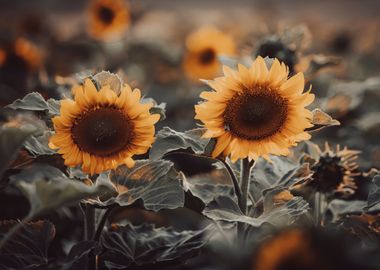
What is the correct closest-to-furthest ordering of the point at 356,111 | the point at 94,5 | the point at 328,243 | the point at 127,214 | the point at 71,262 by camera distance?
the point at 328,243 < the point at 71,262 < the point at 127,214 < the point at 356,111 < the point at 94,5

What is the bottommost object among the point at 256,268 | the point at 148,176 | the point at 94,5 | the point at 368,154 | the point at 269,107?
the point at 256,268

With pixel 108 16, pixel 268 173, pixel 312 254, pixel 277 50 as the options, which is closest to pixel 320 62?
pixel 277 50

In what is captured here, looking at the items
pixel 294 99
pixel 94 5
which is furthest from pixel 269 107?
pixel 94 5

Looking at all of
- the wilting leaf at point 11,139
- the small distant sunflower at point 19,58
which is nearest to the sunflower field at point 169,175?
the wilting leaf at point 11,139

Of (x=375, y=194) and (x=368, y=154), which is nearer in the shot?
(x=375, y=194)

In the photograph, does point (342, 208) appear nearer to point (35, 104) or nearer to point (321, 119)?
point (321, 119)

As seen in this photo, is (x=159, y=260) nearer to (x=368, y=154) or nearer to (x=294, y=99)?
(x=294, y=99)

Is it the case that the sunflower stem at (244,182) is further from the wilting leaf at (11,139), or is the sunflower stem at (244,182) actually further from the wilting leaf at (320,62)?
the wilting leaf at (320,62)
